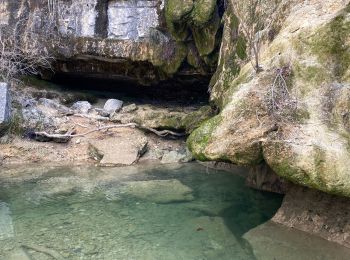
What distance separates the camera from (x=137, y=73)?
34.8 ft

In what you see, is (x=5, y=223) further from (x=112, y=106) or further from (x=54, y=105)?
(x=112, y=106)

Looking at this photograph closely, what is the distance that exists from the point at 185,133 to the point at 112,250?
15.9 ft

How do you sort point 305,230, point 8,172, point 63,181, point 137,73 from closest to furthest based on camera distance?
point 305,230 → point 63,181 → point 8,172 → point 137,73

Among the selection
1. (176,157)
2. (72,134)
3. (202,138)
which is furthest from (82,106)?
(202,138)

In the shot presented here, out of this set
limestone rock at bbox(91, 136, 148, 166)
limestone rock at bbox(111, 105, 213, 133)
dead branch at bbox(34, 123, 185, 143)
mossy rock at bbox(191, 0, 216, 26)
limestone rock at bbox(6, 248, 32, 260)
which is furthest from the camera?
limestone rock at bbox(111, 105, 213, 133)

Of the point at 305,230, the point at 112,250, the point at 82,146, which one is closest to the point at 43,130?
the point at 82,146

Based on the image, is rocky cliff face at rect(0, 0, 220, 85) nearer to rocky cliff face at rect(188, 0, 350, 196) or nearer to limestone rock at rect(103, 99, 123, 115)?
limestone rock at rect(103, 99, 123, 115)

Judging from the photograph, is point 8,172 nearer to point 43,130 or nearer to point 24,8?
point 43,130

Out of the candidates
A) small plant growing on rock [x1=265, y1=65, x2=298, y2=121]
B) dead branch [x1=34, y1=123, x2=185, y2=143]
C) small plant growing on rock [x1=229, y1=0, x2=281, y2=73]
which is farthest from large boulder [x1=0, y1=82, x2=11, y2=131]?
small plant growing on rock [x1=265, y1=65, x2=298, y2=121]

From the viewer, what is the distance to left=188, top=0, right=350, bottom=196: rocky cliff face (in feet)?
13.4

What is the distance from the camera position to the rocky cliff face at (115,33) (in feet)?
30.4

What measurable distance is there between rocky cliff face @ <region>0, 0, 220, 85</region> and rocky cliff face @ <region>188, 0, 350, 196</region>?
416cm

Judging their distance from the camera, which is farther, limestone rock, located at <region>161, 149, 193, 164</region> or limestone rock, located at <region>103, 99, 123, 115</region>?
limestone rock, located at <region>103, 99, 123, 115</region>

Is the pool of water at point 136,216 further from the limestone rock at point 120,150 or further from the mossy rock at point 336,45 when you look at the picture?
the mossy rock at point 336,45
